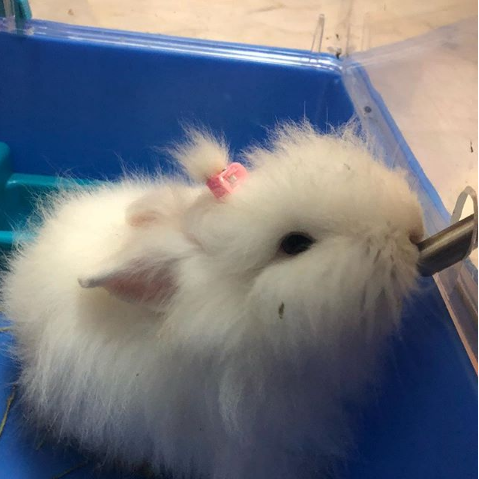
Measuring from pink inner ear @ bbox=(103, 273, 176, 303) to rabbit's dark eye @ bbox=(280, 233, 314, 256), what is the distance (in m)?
0.18

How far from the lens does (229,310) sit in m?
0.78

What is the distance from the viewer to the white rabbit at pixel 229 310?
0.73 m

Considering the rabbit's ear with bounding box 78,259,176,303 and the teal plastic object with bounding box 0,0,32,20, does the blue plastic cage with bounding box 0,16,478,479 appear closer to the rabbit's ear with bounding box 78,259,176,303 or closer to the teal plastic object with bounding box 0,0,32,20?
the teal plastic object with bounding box 0,0,32,20

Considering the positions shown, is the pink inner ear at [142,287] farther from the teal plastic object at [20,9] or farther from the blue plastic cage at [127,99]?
the teal plastic object at [20,9]

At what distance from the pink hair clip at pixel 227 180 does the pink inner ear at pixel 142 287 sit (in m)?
0.14

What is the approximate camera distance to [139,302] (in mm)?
855

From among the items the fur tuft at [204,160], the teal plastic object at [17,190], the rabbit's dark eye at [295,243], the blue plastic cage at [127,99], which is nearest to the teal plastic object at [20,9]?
the blue plastic cage at [127,99]

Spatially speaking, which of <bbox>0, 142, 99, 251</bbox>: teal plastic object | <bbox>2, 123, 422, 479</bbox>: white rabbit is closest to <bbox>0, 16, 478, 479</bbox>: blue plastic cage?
<bbox>0, 142, 99, 251</bbox>: teal plastic object

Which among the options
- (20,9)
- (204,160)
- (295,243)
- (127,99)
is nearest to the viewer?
(295,243)

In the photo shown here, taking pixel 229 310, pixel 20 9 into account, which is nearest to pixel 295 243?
pixel 229 310

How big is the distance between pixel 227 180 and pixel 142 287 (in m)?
0.19

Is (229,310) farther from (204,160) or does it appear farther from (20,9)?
(20,9)

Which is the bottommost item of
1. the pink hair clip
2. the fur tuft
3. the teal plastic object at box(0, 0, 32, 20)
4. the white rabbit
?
the white rabbit

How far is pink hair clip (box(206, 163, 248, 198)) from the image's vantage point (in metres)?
0.83
